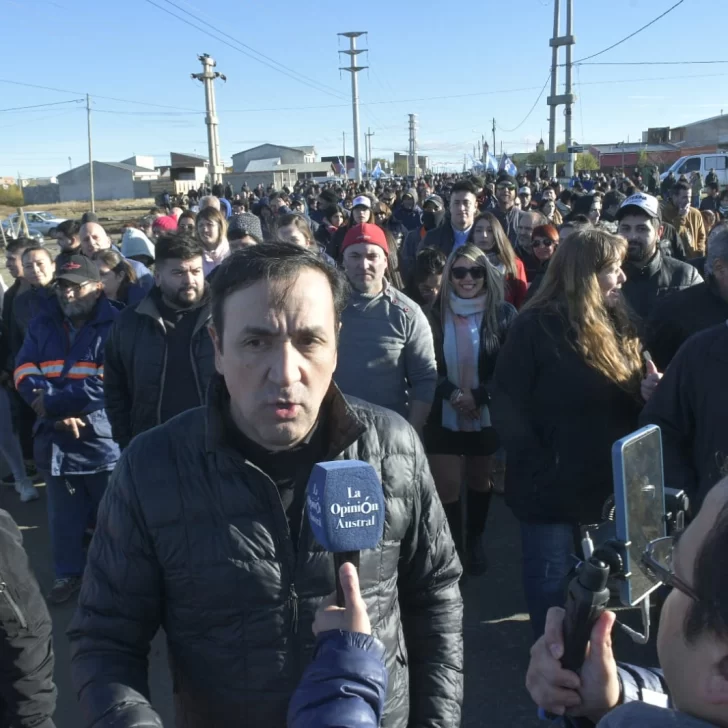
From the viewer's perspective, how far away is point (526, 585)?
10.6 feet

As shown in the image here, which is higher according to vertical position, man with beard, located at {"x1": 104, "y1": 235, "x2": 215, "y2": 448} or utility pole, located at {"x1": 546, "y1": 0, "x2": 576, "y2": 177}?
utility pole, located at {"x1": 546, "y1": 0, "x2": 576, "y2": 177}

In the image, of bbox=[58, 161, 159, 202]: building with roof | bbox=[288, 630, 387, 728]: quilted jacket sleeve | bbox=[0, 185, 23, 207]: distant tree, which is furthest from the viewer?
bbox=[58, 161, 159, 202]: building with roof

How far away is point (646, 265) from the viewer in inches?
175

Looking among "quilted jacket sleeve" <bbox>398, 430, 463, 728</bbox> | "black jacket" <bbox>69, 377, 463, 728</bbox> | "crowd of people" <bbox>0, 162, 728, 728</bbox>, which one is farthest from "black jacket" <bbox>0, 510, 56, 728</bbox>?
"quilted jacket sleeve" <bbox>398, 430, 463, 728</bbox>

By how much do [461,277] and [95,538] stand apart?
10.0 feet

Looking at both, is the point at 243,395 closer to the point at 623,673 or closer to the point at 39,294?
the point at 623,673

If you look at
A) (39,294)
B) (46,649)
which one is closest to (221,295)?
(46,649)

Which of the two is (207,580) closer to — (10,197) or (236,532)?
(236,532)

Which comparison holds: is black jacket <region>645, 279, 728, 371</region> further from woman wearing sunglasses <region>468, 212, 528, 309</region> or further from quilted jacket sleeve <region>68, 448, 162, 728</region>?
quilted jacket sleeve <region>68, 448, 162, 728</region>

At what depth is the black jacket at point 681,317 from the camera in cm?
351

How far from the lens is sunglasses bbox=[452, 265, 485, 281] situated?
168 inches

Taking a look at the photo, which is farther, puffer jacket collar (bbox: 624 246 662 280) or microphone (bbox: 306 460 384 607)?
puffer jacket collar (bbox: 624 246 662 280)

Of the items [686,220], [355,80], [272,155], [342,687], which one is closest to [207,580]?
[342,687]

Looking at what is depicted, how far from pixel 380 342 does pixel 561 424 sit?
1217 millimetres
